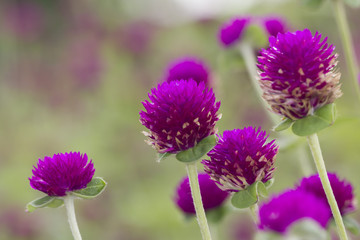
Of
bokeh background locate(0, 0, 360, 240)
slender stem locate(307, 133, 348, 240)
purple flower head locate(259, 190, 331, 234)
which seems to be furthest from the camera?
bokeh background locate(0, 0, 360, 240)

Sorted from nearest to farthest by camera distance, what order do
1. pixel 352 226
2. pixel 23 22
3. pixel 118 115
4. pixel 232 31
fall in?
pixel 352 226 → pixel 232 31 → pixel 118 115 → pixel 23 22

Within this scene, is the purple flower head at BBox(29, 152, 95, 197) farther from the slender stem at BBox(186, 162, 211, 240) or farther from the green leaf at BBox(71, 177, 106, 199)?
the slender stem at BBox(186, 162, 211, 240)

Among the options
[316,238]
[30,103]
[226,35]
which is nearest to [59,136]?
[30,103]

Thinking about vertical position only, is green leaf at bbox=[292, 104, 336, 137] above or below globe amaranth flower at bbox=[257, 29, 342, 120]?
below

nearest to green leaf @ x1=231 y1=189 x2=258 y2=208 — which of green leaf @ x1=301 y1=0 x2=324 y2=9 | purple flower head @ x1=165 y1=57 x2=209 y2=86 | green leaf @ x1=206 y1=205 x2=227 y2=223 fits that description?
green leaf @ x1=206 y1=205 x2=227 y2=223

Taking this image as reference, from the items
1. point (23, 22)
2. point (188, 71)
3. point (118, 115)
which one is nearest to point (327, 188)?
point (188, 71)

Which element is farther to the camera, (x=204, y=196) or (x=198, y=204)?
(x=204, y=196)

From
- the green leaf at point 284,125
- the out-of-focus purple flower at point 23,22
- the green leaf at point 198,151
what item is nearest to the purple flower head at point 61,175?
the green leaf at point 198,151

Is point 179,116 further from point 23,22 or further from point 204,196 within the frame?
point 23,22
